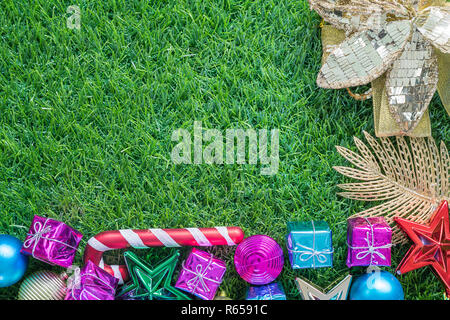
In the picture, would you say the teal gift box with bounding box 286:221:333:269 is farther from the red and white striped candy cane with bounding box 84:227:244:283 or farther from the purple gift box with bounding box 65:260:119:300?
the purple gift box with bounding box 65:260:119:300

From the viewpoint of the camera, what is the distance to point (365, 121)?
1284 millimetres

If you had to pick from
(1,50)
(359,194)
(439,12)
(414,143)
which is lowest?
(359,194)

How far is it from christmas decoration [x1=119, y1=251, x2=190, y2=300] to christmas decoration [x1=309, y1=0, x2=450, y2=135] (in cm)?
68

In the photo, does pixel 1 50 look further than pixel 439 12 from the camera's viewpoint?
Yes

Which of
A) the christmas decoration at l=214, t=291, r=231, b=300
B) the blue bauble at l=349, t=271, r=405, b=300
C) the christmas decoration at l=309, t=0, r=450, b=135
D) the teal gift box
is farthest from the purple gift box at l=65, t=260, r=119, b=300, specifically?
the christmas decoration at l=309, t=0, r=450, b=135

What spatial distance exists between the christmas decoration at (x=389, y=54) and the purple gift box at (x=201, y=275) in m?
0.59

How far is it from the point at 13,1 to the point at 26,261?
0.78m

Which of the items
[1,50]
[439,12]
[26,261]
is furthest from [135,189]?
[439,12]

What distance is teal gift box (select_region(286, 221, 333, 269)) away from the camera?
115 centimetres

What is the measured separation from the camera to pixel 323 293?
1173 mm

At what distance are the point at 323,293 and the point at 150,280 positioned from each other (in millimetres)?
473

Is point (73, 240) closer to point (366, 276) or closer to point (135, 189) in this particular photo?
point (135, 189)

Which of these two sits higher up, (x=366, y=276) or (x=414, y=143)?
(x=414, y=143)

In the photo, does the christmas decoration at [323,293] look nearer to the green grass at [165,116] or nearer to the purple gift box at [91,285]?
the green grass at [165,116]
